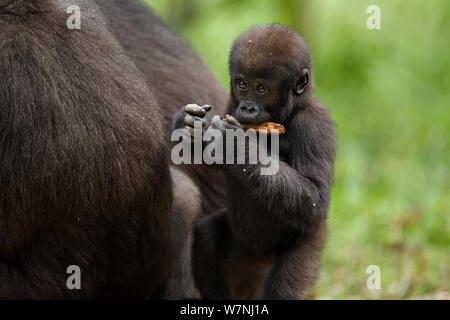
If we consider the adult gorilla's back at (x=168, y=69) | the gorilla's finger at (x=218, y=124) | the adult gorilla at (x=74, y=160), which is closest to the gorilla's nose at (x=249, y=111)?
the gorilla's finger at (x=218, y=124)

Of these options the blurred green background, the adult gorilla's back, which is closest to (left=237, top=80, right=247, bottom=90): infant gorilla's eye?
the adult gorilla's back

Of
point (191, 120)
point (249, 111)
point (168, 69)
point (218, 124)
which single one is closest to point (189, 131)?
point (191, 120)

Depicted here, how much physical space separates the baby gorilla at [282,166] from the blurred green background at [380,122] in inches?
49.2

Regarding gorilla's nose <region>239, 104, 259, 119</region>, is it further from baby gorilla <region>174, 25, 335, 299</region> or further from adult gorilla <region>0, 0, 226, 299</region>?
adult gorilla <region>0, 0, 226, 299</region>

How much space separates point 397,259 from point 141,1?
2523mm

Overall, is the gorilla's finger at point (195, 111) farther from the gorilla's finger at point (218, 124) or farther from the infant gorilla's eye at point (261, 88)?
the infant gorilla's eye at point (261, 88)

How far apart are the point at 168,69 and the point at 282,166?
5.35 ft

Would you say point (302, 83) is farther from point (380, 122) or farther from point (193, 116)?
point (380, 122)

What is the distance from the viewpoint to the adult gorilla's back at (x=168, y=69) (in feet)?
15.2

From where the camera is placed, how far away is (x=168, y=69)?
4812 millimetres

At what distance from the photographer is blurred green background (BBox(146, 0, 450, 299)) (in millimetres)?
5477


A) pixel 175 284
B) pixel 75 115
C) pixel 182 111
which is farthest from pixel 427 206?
pixel 75 115

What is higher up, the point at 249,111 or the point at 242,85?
the point at 242,85

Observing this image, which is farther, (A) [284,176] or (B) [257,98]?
(B) [257,98]
